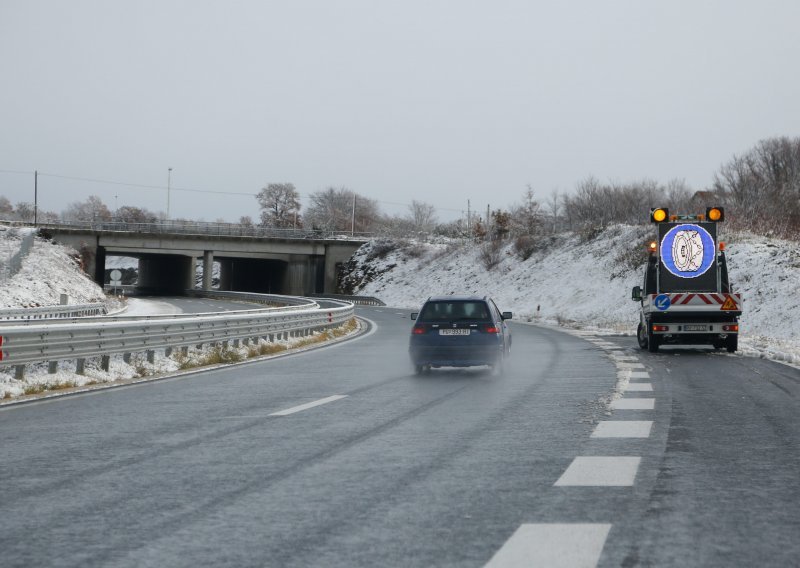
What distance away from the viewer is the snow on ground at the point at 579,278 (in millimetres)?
44031

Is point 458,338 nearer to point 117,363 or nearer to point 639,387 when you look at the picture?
point 639,387

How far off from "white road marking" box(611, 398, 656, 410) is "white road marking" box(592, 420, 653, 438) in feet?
4.08

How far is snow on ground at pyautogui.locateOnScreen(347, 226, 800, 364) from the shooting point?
4403cm

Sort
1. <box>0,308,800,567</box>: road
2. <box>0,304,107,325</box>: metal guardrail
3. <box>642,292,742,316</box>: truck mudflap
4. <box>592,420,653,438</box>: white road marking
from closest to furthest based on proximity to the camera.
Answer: <box>0,308,800,567</box>: road → <box>592,420,653,438</box>: white road marking → <box>642,292,742,316</box>: truck mudflap → <box>0,304,107,325</box>: metal guardrail

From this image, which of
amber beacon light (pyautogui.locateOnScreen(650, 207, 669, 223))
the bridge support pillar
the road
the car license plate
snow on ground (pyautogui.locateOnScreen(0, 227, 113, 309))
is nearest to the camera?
the road

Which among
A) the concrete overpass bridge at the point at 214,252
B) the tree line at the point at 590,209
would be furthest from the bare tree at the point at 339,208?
the concrete overpass bridge at the point at 214,252

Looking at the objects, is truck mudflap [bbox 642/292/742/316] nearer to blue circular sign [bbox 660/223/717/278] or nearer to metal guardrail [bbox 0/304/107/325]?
blue circular sign [bbox 660/223/717/278]

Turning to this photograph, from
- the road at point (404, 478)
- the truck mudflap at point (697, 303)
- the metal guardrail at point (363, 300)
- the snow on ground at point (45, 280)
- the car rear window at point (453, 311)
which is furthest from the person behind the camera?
the metal guardrail at point (363, 300)

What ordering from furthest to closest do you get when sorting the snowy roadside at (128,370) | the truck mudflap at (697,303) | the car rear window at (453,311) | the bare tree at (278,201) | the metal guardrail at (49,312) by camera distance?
1. the bare tree at (278,201)
2. the metal guardrail at (49,312)
3. the truck mudflap at (697,303)
4. the car rear window at (453,311)
5. the snowy roadside at (128,370)

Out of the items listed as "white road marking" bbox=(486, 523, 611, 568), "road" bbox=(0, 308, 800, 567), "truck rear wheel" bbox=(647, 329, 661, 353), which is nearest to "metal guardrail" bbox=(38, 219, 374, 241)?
"truck rear wheel" bbox=(647, 329, 661, 353)

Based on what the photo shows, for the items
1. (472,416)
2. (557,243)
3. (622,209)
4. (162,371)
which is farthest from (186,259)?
(472,416)

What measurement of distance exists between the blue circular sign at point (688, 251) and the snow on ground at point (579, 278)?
91.2 inches

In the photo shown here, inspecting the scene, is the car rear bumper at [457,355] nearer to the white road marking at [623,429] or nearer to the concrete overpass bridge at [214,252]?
the white road marking at [623,429]

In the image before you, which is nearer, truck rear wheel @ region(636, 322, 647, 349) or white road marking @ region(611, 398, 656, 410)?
white road marking @ region(611, 398, 656, 410)
